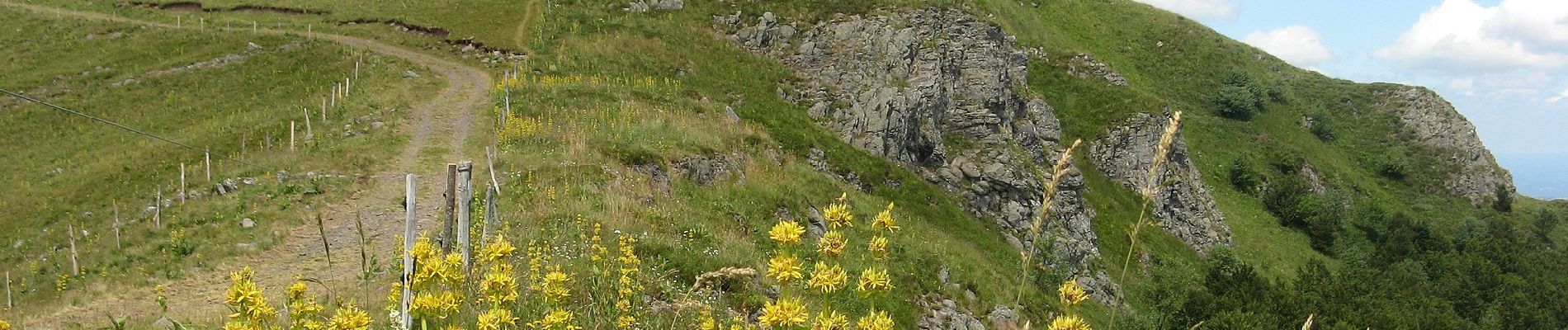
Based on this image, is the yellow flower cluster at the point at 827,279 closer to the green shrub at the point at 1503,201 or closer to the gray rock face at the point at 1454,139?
the gray rock face at the point at 1454,139

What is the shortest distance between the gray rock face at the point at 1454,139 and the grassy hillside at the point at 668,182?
997 cm

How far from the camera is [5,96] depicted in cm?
3256

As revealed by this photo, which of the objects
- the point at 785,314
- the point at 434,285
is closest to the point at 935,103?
the point at 434,285

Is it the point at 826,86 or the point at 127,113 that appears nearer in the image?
the point at 127,113

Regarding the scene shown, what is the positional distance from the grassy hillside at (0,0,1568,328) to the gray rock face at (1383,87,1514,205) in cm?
997

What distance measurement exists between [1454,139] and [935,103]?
79320 millimetres

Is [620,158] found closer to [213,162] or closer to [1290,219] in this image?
[213,162]

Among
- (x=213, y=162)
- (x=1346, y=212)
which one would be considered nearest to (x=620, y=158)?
(x=213, y=162)

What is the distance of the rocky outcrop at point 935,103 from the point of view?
3281cm

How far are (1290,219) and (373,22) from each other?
66170 millimetres

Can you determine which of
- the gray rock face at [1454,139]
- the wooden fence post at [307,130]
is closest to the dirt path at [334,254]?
the wooden fence post at [307,130]

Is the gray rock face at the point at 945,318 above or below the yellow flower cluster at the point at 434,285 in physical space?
below

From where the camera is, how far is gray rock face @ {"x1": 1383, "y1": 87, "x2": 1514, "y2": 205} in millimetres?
77438

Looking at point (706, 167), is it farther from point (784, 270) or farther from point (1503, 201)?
point (1503, 201)
